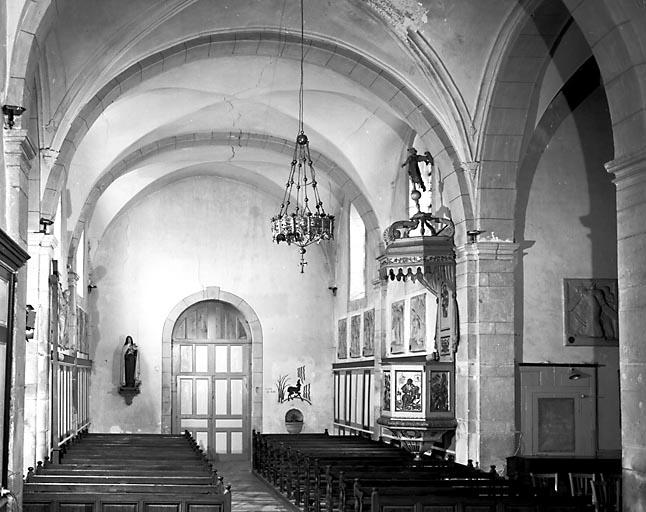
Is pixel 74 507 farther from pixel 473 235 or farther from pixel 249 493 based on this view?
pixel 249 493

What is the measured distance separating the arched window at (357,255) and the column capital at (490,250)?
23.1 feet

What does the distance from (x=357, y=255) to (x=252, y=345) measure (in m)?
3.22

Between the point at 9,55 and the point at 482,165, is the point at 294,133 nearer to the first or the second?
the point at 482,165

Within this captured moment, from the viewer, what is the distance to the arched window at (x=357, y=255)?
20.2 metres

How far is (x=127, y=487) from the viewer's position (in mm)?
8945

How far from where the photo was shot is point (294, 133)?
18.1 metres

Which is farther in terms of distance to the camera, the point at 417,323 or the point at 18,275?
the point at 417,323

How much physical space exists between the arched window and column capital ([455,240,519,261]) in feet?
23.1

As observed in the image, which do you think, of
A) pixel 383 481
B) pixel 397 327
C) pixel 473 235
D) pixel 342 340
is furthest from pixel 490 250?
pixel 342 340

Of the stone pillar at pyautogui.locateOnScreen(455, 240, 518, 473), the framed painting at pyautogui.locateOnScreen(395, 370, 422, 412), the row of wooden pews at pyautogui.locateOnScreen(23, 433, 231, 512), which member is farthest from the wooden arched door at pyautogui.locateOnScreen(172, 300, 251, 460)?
the stone pillar at pyautogui.locateOnScreen(455, 240, 518, 473)

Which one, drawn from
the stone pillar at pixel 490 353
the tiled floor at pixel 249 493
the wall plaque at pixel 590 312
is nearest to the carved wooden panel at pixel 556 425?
the stone pillar at pixel 490 353

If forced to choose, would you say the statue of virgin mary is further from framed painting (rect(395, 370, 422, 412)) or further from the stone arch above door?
framed painting (rect(395, 370, 422, 412))

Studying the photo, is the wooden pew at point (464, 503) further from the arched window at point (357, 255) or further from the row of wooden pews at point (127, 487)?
the arched window at point (357, 255)

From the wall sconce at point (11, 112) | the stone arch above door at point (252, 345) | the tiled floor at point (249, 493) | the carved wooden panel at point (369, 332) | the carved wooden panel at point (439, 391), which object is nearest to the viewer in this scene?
the wall sconce at point (11, 112)
